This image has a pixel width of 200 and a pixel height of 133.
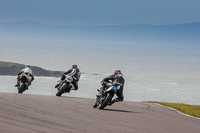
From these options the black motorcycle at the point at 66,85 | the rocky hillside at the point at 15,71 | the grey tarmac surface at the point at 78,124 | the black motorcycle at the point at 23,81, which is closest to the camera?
the grey tarmac surface at the point at 78,124

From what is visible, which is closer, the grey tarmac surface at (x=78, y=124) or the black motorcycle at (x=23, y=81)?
the grey tarmac surface at (x=78, y=124)

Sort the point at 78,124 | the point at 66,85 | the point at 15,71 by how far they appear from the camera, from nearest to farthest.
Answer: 1. the point at 78,124
2. the point at 66,85
3. the point at 15,71

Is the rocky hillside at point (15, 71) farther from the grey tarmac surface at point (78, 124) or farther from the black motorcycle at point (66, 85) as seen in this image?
the grey tarmac surface at point (78, 124)

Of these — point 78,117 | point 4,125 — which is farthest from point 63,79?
point 4,125

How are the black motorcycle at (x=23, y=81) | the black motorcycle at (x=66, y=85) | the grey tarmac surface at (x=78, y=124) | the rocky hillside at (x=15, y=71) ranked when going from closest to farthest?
the grey tarmac surface at (x=78, y=124)
the black motorcycle at (x=66, y=85)
the black motorcycle at (x=23, y=81)
the rocky hillside at (x=15, y=71)

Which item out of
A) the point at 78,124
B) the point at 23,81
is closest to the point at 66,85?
the point at 23,81

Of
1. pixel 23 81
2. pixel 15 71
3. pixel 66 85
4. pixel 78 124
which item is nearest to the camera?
pixel 78 124

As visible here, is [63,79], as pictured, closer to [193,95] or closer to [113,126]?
[113,126]

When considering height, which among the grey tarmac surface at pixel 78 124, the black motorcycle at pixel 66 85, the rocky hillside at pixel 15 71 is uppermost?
the rocky hillside at pixel 15 71

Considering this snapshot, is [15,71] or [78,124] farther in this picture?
[15,71]

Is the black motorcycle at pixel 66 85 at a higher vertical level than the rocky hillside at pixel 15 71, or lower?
lower

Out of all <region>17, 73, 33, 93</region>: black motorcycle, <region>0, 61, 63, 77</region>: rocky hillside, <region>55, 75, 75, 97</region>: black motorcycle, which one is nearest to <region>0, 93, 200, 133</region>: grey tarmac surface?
<region>55, 75, 75, 97</region>: black motorcycle

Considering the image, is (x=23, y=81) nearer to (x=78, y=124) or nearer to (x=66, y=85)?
(x=66, y=85)

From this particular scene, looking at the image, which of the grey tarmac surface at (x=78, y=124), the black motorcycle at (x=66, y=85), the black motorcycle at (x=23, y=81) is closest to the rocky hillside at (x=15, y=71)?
the black motorcycle at (x=23, y=81)
